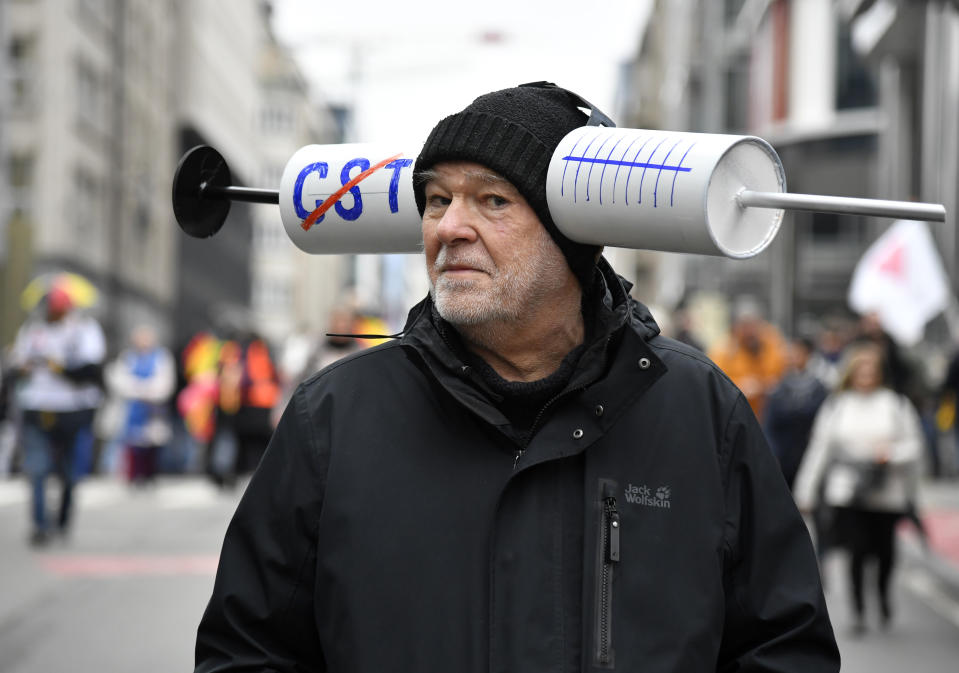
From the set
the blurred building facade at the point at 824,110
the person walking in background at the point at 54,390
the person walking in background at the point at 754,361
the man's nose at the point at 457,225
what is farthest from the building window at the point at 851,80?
the man's nose at the point at 457,225

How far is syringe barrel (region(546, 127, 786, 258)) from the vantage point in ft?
7.85

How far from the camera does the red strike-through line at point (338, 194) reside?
2907mm

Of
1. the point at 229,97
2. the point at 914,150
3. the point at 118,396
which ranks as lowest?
the point at 118,396

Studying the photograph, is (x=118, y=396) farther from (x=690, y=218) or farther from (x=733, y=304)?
(x=733, y=304)

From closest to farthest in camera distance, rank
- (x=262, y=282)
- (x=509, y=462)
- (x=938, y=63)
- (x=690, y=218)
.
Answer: (x=690, y=218) → (x=509, y=462) → (x=938, y=63) → (x=262, y=282)

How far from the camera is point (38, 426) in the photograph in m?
12.0

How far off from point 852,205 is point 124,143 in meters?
45.2

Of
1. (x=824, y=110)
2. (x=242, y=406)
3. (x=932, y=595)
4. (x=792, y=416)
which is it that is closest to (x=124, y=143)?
(x=824, y=110)

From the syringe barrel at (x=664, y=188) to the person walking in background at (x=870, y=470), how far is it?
22.6ft

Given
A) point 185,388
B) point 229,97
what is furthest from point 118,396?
point 229,97

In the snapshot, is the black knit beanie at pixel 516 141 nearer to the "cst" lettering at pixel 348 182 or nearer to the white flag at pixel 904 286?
the "cst" lettering at pixel 348 182

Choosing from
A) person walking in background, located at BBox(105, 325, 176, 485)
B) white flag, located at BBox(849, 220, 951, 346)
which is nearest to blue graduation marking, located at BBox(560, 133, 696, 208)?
white flag, located at BBox(849, 220, 951, 346)

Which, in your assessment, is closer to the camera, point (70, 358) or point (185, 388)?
point (70, 358)

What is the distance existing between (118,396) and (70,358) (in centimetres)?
654
